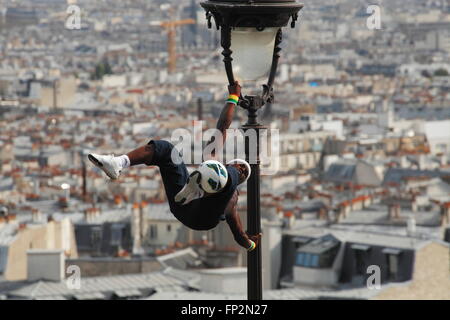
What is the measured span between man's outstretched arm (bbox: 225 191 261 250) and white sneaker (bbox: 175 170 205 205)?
19 cm

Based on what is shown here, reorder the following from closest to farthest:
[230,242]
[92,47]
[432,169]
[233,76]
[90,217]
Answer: [233,76]
[230,242]
[90,217]
[432,169]
[92,47]

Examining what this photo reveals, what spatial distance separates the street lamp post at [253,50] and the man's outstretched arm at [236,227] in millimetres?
51

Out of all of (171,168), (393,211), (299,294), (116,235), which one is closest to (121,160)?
A: (171,168)

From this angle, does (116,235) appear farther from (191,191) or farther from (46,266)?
(191,191)

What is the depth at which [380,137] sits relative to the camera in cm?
5738

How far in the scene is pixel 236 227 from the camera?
201 inches

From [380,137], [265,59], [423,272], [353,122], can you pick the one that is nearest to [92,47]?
[353,122]

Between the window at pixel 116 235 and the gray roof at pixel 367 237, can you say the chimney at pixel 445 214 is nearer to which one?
the gray roof at pixel 367 237

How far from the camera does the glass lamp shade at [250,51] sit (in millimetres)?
5402

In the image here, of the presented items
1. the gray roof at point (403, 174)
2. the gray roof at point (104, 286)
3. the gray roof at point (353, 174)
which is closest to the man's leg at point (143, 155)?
the gray roof at point (104, 286)

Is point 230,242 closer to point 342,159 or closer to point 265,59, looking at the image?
point 342,159

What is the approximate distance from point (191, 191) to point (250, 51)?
72cm
